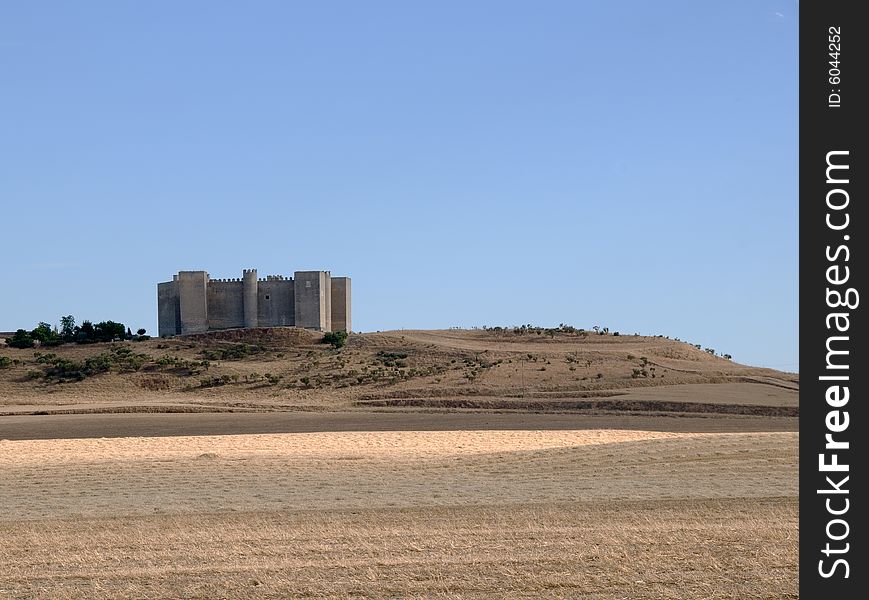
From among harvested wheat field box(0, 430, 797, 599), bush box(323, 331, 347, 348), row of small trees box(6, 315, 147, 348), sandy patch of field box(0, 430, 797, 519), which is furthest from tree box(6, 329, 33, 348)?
harvested wheat field box(0, 430, 797, 599)

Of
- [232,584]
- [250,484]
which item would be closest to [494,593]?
[232,584]

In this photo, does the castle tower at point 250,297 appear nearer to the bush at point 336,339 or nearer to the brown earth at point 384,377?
the brown earth at point 384,377

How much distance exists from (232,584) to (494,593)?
2.11m

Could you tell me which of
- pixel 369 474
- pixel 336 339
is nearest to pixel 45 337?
pixel 336 339

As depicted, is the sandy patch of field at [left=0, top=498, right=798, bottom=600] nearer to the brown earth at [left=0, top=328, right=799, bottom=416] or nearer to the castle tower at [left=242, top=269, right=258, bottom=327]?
the brown earth at [left=0, top=328, right=799, bottom=416]

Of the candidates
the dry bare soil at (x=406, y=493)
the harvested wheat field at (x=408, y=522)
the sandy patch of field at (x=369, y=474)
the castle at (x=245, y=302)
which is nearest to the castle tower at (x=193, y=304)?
the castle at (x=245, y=302)

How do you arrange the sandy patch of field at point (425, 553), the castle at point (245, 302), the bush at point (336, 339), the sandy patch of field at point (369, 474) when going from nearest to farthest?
1. the sandy patch of field at point (425, 553)
2. the sandy patch of field at point (369, 474)
3. the bush at point (336, 339)
4. the castle at point (245, 302)

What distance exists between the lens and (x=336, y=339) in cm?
5106

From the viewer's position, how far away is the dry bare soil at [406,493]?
9.44 metres

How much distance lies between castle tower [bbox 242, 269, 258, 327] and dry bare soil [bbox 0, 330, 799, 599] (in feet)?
57.7

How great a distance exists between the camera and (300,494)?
15219 mm

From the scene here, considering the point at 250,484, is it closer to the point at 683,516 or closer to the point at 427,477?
the point at 427,477

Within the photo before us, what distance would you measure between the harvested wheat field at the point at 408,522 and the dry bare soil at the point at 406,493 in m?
0.04

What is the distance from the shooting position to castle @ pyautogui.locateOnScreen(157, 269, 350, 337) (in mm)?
57344
